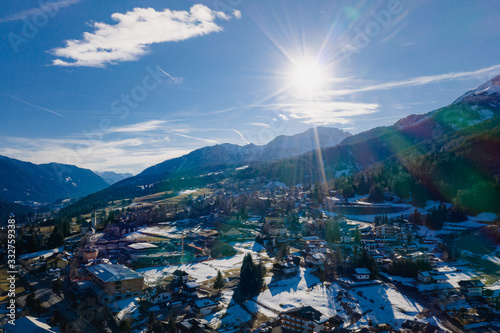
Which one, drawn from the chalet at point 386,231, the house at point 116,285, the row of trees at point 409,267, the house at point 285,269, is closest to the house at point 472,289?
the row of trees at point 409,267

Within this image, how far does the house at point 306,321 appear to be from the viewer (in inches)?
671

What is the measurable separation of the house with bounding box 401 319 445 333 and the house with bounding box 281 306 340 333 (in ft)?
11.6

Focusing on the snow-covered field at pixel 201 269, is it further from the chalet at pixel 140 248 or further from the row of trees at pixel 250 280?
the chalet at pixel 140 248

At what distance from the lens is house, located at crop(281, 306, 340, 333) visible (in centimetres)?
1704

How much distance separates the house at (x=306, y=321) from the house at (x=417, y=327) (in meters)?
3.55

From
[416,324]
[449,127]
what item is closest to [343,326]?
[416,324]

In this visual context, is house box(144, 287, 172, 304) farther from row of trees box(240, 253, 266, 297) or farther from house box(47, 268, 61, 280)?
house box(47, 268, 61, 280)

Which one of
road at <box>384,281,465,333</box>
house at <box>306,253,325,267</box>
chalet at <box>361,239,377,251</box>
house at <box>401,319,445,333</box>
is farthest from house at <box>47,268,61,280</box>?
chalet at <box>361,239,377,251</box>

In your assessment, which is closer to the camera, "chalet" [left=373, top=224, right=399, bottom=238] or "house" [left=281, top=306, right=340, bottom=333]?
"house" [left=281, top=306, right=340, bottom=333]

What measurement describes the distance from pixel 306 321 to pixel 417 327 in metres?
5.86

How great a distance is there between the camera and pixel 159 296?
69.2 feet

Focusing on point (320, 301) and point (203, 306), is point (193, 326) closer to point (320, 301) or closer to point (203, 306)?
point (203, 306)

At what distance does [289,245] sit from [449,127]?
10892 cm

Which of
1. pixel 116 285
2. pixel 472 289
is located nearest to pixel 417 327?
pixel 472 289
